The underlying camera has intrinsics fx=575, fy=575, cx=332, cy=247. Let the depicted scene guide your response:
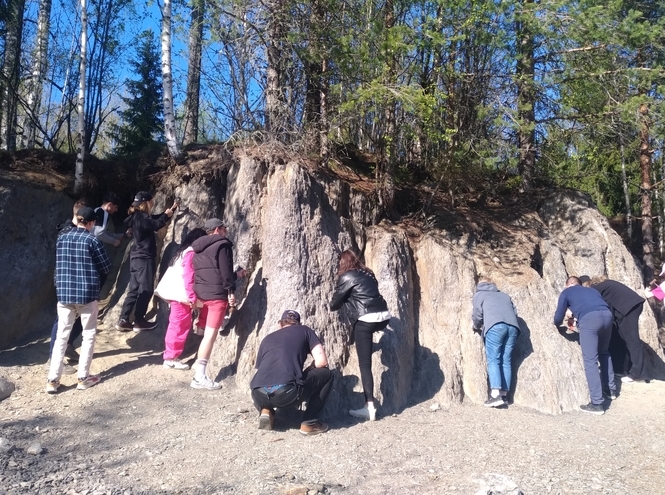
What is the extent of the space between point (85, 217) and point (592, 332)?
7.32 m

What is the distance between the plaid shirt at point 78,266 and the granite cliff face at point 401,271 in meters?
2.06

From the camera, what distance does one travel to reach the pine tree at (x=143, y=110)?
44.1 feet

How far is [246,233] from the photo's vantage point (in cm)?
932

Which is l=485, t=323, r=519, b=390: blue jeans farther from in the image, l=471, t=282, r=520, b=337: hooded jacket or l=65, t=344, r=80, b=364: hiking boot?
l=65, t=344, r=80, b=364: hiking boot

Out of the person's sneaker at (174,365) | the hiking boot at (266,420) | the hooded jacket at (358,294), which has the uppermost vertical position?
the hooded jacket at (358,294)

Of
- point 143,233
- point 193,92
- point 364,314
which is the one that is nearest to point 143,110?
point 193,92

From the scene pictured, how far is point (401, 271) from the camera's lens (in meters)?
9.58

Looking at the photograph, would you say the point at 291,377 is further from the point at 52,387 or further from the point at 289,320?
the point at 52,387

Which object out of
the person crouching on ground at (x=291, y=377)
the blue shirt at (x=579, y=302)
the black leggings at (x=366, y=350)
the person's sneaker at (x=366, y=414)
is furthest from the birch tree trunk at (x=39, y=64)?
the blue shirt at (x=579, y=302)

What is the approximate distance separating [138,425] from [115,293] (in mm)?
4062

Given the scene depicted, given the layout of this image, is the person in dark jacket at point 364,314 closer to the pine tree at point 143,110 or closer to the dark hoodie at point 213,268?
the dark hoodie at point 213,268

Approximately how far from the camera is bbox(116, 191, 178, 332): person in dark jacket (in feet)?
29.1

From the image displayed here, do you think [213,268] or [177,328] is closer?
[213,268]

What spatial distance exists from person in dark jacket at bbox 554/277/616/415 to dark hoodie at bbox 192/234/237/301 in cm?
518
